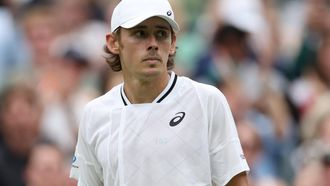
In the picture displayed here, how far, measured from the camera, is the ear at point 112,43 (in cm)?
578

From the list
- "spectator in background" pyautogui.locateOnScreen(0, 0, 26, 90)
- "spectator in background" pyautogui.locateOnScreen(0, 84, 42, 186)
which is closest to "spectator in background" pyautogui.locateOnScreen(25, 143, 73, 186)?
"spectator in background" pyautogui.locateOnScreen(0, 84, 42, 186)

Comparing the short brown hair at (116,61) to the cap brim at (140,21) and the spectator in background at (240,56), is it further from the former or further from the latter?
the spectator in background at (240,56)

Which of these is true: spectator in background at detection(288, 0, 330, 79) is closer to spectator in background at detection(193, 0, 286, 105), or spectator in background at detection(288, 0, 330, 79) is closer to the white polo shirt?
spectator in background at detection(193, 0, 286, 105)

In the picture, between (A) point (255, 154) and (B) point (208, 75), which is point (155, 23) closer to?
(A) point (255, 154)

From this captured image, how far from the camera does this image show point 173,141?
5.55m

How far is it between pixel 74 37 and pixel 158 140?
20.1ft

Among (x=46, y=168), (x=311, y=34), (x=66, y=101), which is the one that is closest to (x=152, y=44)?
(x=46, y=168)

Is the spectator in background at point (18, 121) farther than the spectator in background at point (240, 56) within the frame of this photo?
No

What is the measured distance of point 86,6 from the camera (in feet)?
39.4

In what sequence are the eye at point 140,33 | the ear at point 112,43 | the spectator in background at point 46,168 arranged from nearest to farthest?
the eye at point 140,33
the ear at point 112,43
the spectator in background at point 46,168

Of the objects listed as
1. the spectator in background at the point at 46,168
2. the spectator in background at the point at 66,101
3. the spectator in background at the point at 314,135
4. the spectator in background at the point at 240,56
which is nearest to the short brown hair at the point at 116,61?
the spectator in background at the point at 46,168

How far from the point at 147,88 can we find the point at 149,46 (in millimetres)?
289

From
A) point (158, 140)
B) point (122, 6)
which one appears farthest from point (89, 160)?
point (122, 6)

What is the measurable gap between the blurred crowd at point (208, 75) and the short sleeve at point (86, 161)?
354cm
